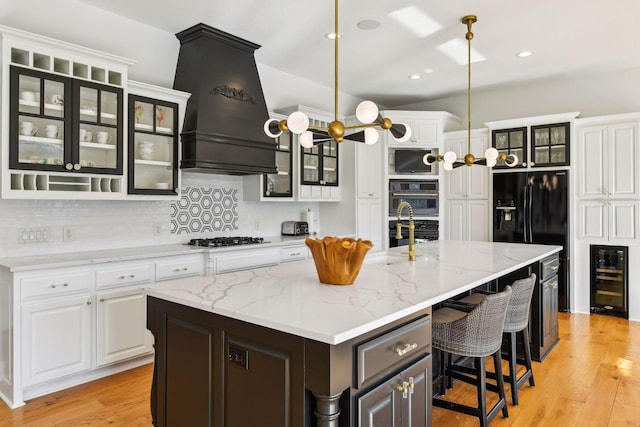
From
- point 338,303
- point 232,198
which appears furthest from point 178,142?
point 338,303

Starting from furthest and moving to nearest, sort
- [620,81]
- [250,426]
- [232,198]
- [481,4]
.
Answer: [620,81]
[232,198]
[481,4]
[250,426]

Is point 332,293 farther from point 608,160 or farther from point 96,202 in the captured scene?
point 608,160

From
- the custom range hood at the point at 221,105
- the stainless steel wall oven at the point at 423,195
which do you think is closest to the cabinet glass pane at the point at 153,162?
the custom range hood at the point at 221,105

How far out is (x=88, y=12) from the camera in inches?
144

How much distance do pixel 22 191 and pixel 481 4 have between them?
145 inches

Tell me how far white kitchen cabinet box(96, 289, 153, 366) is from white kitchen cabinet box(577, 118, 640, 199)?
4.92 m

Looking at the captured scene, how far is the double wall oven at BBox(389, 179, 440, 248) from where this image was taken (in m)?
5.96

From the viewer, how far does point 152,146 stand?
3.83 metres

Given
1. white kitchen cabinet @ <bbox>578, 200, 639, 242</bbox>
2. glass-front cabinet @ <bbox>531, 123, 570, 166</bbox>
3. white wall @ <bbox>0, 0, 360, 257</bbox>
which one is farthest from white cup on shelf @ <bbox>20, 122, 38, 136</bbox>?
white kitchen cabinet @ <bbox>578, 200, 639, 242</bbox>

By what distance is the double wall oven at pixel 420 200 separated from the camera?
19.6 feet

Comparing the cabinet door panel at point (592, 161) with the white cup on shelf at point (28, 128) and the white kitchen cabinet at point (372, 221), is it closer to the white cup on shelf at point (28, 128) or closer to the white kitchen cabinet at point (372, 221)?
the white kitchen cabinet at point (372, 221)

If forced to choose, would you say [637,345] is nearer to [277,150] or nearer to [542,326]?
[542,326]

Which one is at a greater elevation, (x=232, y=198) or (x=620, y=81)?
(x=620, y=81)

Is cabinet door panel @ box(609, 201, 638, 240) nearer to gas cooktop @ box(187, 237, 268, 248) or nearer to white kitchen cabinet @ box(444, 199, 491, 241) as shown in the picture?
white kitchen cabinet @ box(444, 199, 491, 241)
